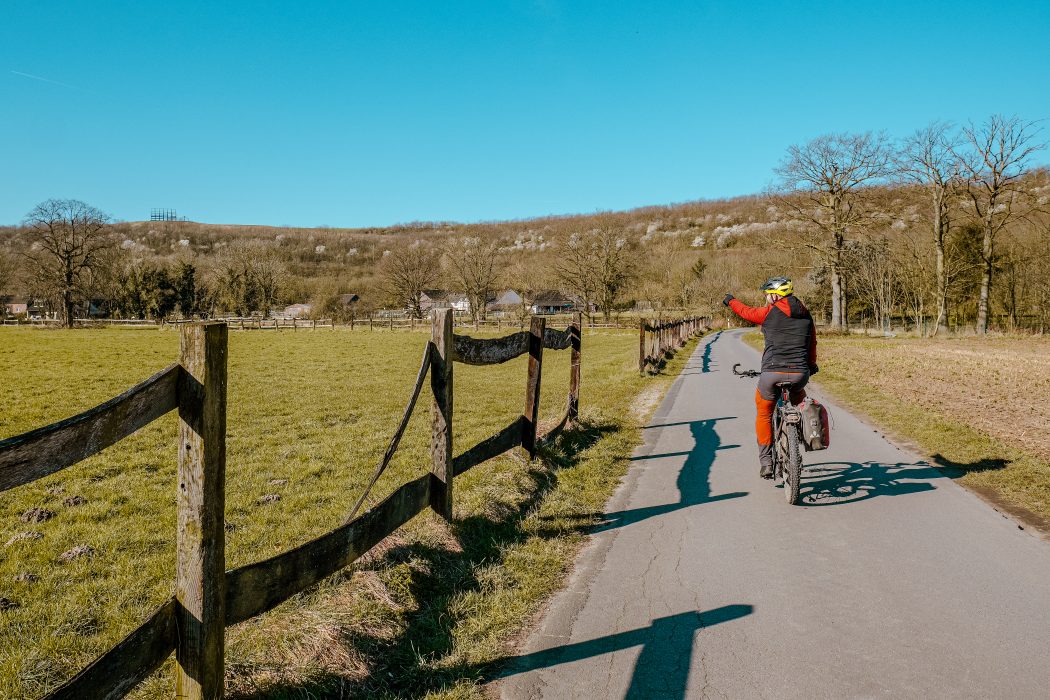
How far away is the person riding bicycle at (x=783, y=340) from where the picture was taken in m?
6.27

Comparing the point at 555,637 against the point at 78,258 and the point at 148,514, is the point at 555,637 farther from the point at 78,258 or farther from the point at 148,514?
the point at 78,258

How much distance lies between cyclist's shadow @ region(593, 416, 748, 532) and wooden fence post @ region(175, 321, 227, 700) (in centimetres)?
343

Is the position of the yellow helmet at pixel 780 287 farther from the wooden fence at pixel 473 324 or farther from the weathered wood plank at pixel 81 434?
the wooden fence at pixel 473 324

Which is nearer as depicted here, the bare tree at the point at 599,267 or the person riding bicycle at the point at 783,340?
the person riding bicycle at the point at 783,340

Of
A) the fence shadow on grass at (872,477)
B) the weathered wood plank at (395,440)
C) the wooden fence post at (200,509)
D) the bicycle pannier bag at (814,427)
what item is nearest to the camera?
the wooden fence post at (200,509)

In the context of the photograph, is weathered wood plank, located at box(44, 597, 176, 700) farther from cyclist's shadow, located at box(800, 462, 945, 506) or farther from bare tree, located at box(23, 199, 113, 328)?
bare tree, located at box(23, 199, 113, 328)

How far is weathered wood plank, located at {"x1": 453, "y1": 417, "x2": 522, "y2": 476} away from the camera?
548 centimetres

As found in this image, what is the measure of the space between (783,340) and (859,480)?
190 centimetres

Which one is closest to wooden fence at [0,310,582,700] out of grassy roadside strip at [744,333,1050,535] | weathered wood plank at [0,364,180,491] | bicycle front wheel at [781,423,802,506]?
weathered wood plank at [0,364,180,491]

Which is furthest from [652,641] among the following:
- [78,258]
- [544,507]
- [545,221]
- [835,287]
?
[545,221]

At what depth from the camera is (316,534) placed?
5707mm

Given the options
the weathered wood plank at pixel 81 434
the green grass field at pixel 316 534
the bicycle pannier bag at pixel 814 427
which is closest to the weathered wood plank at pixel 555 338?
the green grass field at pixel 316 534

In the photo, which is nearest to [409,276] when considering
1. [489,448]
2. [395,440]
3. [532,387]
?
[532,387]

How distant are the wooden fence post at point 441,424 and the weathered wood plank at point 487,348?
0.37 metres
